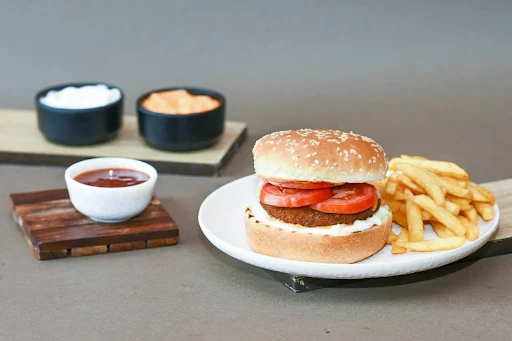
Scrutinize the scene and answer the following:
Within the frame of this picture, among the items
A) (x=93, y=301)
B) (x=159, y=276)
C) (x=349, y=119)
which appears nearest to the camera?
(x=93, y=301)

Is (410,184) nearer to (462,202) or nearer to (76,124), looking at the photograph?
(462,202)

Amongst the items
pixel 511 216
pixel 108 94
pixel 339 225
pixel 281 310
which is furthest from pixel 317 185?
pixel 108 94

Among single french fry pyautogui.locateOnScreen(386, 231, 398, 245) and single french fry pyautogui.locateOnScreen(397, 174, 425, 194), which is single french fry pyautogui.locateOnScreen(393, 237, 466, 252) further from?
single french fry pyautogui.locateOnScreen(397, 174, 425, 194)

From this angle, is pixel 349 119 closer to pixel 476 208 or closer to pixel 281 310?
pixel 476 208

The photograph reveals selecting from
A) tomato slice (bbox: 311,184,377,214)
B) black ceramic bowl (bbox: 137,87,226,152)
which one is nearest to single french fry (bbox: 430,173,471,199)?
tomato slice (bbox: 311,184,377,214)

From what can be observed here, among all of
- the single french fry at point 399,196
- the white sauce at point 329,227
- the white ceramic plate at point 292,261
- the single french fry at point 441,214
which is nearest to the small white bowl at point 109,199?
the white ceramic plate at point 292,261

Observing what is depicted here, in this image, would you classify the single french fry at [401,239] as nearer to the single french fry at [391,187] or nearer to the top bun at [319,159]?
the single french fry at [391,187]

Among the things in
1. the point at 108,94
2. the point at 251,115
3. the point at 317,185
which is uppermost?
the point at 317,185
